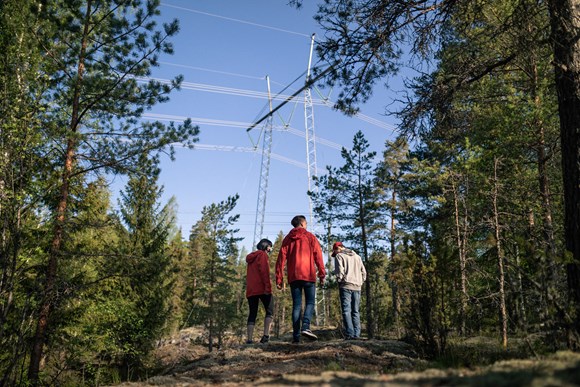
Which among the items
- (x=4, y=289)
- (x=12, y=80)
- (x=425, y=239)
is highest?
Result: (x=12, y=80)

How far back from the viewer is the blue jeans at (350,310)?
323 inches

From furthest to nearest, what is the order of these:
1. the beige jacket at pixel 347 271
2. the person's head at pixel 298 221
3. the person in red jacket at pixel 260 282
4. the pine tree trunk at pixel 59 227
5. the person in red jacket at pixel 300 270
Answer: the pine tree trunk at pixel 59 227 → the beige jacket at pixel 347 271 → the person in red jacket at pixel 260 282 → the person's head at pixel 298 221 → the person in red jacket at pixel 300 270

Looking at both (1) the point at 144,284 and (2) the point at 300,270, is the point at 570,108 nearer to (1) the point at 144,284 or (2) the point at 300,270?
(2) the point at 300,270

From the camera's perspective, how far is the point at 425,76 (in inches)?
282

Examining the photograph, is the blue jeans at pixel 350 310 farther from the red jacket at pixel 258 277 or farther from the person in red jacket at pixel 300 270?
the red jacket at pixel 258 277

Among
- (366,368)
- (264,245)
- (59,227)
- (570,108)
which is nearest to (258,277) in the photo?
(264,245)

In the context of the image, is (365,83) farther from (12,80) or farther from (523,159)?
(523,159)

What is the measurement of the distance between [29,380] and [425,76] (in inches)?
367

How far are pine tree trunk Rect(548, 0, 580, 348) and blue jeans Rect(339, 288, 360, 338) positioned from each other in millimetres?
4204

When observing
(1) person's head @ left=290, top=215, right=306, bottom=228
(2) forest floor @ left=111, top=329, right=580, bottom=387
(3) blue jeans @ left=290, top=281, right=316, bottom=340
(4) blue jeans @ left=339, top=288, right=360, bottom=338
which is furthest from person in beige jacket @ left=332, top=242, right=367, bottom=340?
(2) forest floor @ left=111, top=329, right=580, bottom=387

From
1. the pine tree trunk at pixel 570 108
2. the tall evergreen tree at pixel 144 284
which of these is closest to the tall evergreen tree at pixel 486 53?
the pine tree trunk at pixel 570 108

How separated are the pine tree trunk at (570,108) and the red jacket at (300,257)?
380cm

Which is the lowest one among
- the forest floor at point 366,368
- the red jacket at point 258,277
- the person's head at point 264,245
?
the forest floor at point 366,368

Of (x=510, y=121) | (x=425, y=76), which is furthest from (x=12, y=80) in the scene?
(x=510, y=121)
